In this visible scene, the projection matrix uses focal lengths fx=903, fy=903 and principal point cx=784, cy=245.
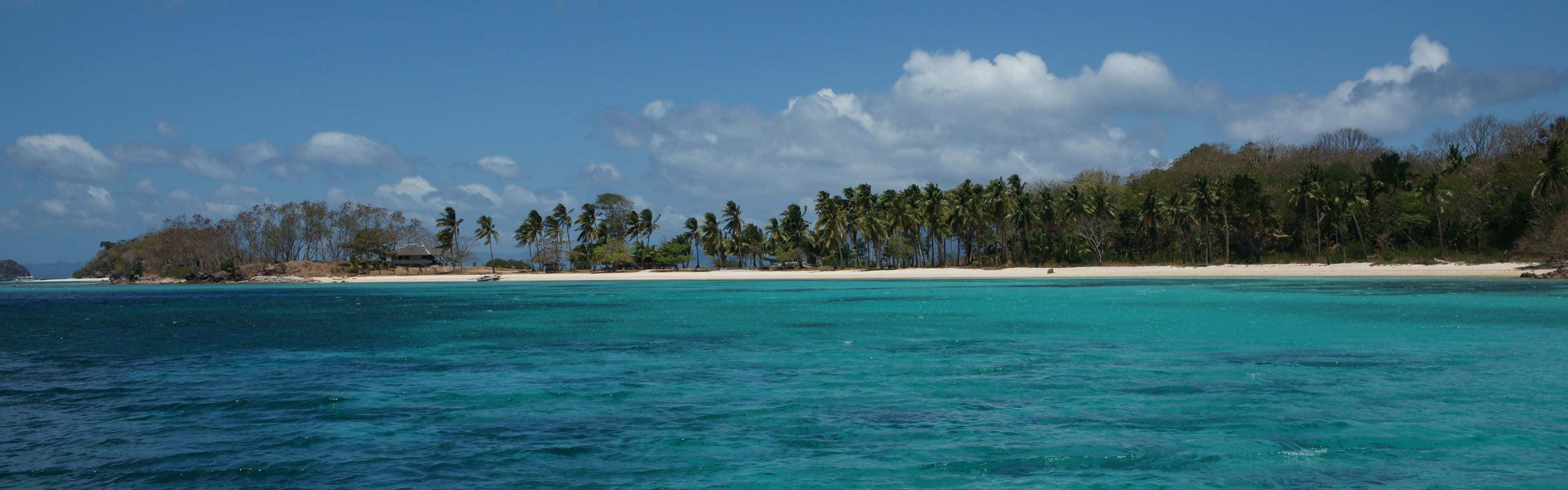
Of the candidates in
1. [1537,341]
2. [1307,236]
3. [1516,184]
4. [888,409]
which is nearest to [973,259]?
[1307,236]

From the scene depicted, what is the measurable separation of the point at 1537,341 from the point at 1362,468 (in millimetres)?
14520

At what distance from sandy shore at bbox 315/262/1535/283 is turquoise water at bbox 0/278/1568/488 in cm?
3162

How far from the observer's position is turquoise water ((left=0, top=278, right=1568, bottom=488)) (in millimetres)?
8758

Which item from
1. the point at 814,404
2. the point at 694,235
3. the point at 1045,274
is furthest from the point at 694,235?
the point at 814,404

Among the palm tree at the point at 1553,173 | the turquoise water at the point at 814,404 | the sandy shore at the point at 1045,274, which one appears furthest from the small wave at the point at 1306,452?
the palm tree at the point at 1553,173

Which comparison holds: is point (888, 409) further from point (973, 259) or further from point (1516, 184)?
point (973, 259)

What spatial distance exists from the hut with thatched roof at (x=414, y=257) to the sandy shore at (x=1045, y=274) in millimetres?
6247

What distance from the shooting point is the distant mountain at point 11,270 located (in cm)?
18162

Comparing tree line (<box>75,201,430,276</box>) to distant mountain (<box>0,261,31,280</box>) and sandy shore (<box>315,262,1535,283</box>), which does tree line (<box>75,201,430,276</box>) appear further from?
distant mountain (<box>0,261,31,280</box>)

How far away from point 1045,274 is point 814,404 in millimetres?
62963

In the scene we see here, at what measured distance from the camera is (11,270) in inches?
7239

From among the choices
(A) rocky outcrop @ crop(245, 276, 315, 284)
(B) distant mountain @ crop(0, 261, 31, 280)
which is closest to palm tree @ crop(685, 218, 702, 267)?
(A) rocky outcrop @ crop(245, 276, 315, 284)

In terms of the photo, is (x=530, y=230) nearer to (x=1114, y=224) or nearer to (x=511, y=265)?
(x=511, y=265)

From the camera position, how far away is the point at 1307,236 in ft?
221
